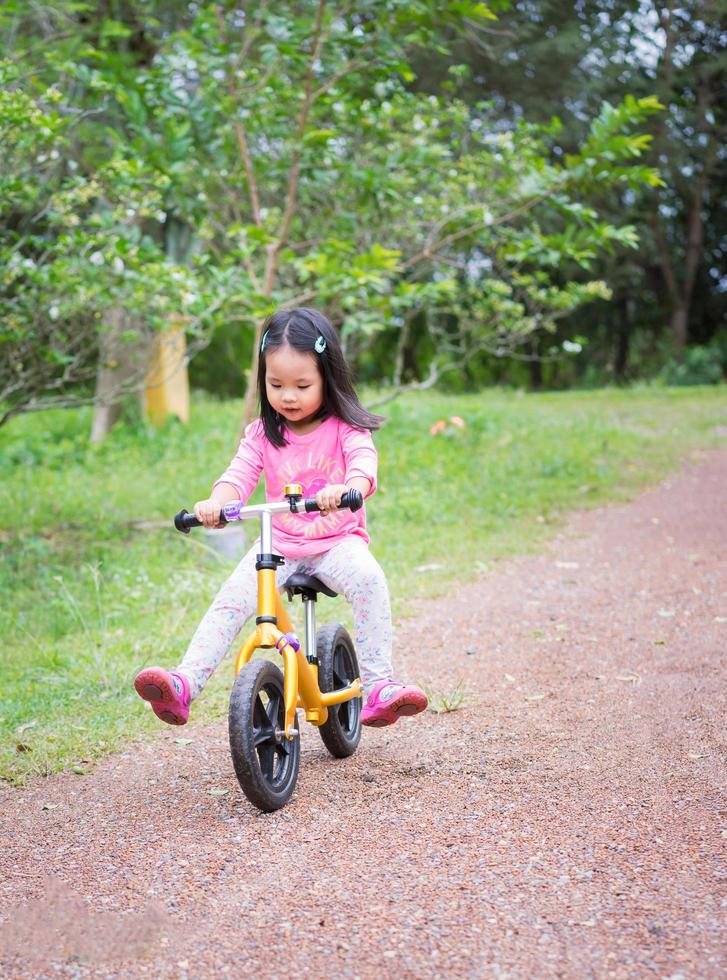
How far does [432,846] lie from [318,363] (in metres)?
1.46

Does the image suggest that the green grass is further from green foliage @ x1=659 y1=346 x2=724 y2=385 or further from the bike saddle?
green foliage @ x1=659 y1=346 x2=724 y2=385

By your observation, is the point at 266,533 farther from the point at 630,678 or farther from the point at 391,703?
the point at 630,678

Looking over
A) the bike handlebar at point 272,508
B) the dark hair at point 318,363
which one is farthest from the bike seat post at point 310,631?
the dark hair at point 318,363

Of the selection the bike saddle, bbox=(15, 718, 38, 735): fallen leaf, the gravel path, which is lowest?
bbox=(15, 718, 38, 735): fallen leaf

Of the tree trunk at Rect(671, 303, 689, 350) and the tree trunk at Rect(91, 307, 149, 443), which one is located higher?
the tree trunk at Rect(671, 303, 689, 350)

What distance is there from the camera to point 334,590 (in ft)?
11.3

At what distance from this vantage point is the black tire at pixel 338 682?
3.55 m

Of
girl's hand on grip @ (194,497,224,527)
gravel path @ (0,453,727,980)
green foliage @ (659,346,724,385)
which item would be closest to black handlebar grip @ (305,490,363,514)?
girl's hand on grip @ (194,497,224,527)

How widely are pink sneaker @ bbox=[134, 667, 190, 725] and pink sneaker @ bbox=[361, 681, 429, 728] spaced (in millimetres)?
584

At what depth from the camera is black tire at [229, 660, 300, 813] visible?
2932mm

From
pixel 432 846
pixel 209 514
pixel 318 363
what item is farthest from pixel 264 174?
pixel 432 846

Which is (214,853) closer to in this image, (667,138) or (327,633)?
(327,633)

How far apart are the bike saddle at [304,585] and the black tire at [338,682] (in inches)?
9.7

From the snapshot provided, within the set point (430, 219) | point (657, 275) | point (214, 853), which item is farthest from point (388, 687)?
point (657, 275)
